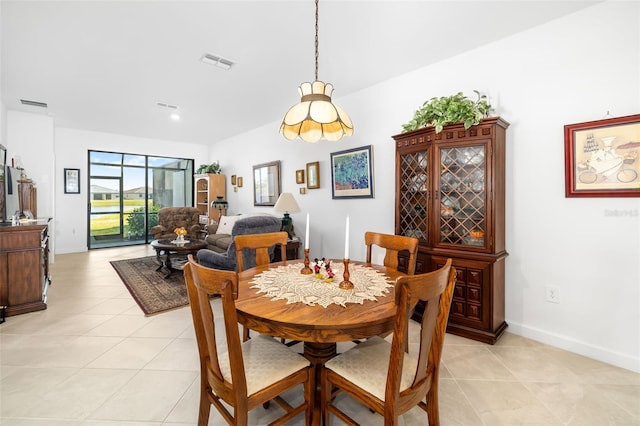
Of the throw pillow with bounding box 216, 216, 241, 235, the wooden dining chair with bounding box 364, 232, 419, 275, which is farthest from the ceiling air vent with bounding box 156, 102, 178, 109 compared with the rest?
the wooden dining chair with bounding box 364, 232, 419, 275

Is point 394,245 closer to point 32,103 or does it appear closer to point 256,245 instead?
point 256,245

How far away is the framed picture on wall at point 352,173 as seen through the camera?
3.63 m

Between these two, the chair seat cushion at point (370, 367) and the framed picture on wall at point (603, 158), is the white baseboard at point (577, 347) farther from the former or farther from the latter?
the chair seat cushion at point (370, 367)

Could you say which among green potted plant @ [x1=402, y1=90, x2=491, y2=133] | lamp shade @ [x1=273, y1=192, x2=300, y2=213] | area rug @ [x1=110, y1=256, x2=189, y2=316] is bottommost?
area rug @ [x1=110, y1=256, x2=189, y2=316]

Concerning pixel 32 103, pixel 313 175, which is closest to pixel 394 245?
pixel 313 175

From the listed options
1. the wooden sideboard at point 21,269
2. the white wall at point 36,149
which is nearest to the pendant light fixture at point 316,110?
the wooden sideboard at point 21,269

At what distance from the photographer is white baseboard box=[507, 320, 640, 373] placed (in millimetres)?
2010

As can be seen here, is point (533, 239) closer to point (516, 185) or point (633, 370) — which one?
point (516, 185)

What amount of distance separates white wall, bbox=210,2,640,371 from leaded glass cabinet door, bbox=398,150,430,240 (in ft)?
2.32

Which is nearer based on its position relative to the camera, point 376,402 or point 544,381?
point 376,402

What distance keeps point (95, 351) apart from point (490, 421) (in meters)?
2.76

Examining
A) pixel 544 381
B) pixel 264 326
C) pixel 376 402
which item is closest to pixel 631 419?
pixel 544 381

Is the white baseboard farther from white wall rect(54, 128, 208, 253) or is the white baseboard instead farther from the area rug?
white wall rect(54, 128, 208, 253)

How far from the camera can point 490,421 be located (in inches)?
60.7
